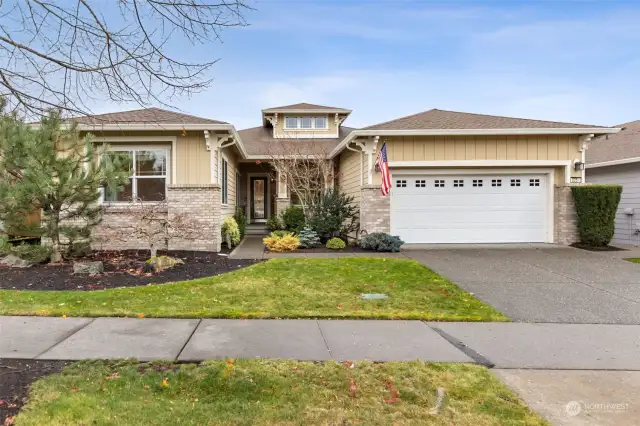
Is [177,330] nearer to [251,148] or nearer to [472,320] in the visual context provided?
[472,320]

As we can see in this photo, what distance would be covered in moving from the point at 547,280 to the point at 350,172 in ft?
25.5

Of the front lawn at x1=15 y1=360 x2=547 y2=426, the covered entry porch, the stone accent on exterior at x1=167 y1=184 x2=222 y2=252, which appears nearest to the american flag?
the stone accent on exterior at x1=167 y1=184 x2=222 y2=252

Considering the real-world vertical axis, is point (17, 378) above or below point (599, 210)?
below

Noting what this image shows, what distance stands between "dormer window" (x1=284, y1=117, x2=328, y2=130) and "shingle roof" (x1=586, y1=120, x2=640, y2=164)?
37.6 feet

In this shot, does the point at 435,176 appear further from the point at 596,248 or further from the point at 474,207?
the point at 596,248

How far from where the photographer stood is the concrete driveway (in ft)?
18.6

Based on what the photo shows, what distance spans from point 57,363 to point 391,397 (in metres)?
2.98

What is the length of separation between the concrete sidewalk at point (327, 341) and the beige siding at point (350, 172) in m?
8.06

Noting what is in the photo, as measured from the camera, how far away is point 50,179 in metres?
8.04

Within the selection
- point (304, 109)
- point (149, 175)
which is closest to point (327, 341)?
point (149, 175)

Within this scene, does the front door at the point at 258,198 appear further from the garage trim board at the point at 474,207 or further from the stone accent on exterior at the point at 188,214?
the garage trim board at the point at 474,207

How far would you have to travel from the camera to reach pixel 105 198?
1112cm

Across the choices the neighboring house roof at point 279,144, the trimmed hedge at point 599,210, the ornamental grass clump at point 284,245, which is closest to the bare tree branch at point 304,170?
the neighboring house roof at point 279,144

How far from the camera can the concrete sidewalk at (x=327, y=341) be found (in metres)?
3.95
